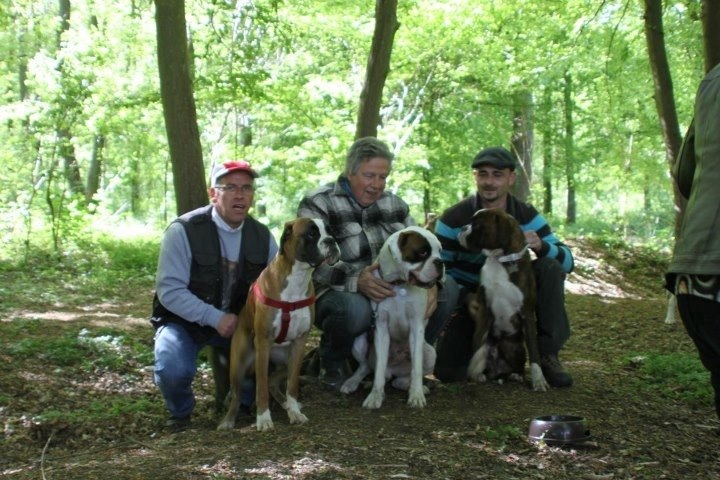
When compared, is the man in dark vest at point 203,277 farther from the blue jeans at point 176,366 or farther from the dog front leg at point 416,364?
the dog front leg at point 416,364

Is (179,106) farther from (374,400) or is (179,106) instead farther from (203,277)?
(374,400)

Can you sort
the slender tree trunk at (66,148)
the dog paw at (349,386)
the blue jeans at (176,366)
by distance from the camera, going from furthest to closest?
the slender tree trunk at (66,148), the dog paw at (349,386), the blue jeans at (176,366)

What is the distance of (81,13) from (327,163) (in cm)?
795

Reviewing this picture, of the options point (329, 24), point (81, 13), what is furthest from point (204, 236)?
point (81, 13)

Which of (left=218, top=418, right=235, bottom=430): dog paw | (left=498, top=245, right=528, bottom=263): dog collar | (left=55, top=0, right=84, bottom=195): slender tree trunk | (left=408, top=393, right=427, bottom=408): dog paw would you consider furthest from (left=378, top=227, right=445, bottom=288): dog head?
(left=55, top=0, right=84, bottom=195): slender tree trunk

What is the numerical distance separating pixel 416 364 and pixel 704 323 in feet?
8.52

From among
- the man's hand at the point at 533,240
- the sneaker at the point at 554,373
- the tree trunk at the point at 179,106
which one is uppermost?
the tree trunk at the point at 179,106

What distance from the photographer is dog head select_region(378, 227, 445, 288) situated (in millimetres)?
4844

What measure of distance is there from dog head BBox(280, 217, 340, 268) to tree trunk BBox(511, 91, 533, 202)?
1588 cm

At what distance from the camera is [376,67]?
8305 millimetres

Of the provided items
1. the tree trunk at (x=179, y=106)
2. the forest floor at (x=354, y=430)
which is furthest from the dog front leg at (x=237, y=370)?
the tree trunk at (x=179, y=106)

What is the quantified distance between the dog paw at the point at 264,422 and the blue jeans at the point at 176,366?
674 millimetres

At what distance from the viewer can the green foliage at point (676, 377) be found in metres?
5.32

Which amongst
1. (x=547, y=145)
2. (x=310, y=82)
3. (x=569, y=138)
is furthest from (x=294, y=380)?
(x=547, y=145)
